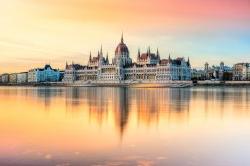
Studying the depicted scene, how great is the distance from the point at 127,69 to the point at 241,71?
102ft

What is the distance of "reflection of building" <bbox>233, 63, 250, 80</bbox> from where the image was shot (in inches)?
4527

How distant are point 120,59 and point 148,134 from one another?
356ft

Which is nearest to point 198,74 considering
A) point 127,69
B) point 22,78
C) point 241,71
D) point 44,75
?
point 241,71

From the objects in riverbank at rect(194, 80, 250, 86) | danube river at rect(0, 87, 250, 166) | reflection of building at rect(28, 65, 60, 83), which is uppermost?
reflection of building at rect(28, 65, 60, 83)

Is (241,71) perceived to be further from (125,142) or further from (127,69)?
(125,142)

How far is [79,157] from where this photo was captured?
8.88 m

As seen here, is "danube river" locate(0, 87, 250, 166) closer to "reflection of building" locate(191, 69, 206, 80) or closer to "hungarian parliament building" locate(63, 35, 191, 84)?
"hungarian parliament building" locate(63, 35, 191, 84)

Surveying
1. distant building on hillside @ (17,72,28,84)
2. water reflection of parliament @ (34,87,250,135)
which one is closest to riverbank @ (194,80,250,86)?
water reflection of parliament @ (34,87,250,135)

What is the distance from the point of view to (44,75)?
153375 millimetres

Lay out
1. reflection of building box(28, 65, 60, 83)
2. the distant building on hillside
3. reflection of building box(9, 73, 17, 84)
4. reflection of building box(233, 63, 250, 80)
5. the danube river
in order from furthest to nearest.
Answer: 1. reflection of building box(9, 73, 17, 84)
2. the distant building on hillside
3. reflection of building box(28, 65, 60, 83)
4. reflection of building box(233, 63, 250, 80)
5. the danube river

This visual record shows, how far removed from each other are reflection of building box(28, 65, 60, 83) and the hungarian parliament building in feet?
55.6

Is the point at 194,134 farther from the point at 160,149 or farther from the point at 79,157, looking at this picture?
the point at 79,157

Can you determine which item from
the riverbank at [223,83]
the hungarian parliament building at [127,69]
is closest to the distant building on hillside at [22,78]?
the hungarian parliament building at [127,69]

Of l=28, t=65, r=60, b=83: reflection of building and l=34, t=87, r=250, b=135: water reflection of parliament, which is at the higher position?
l=28, t=65, r=60, b=83: reflection of building
